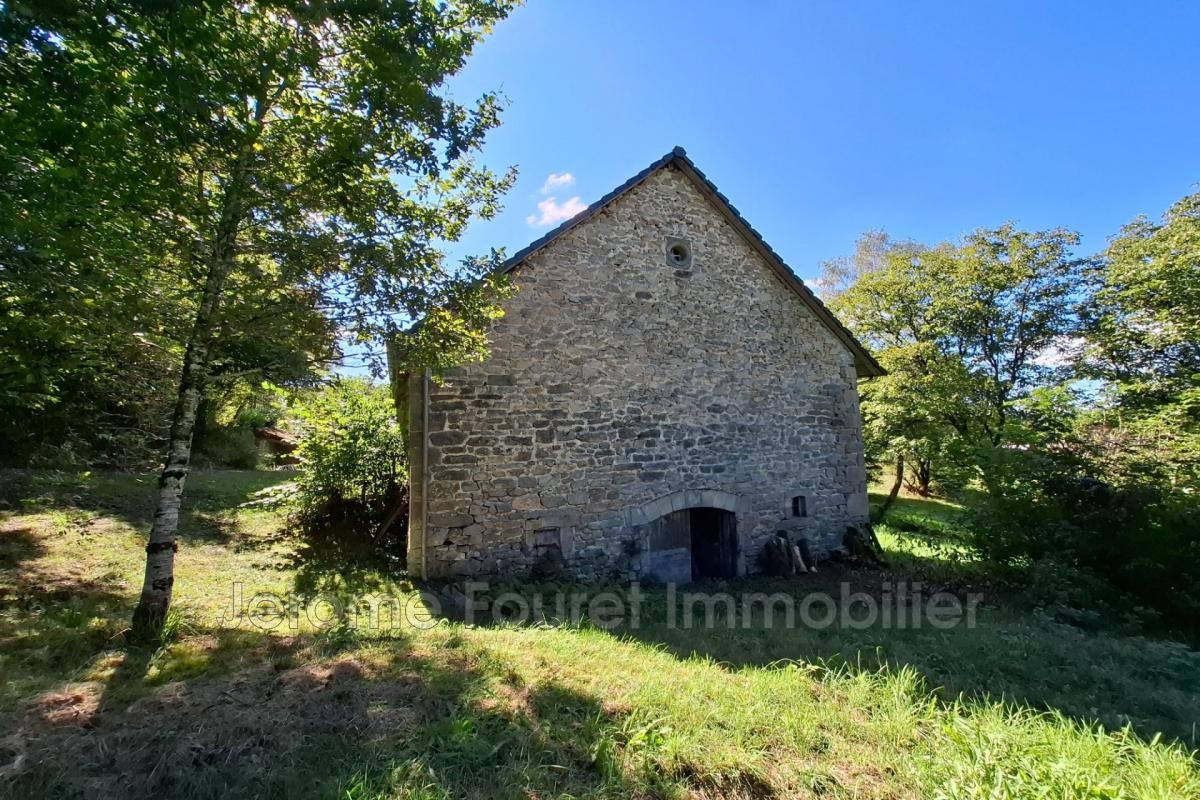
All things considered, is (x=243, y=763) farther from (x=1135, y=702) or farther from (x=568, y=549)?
(x=1135, y=702)

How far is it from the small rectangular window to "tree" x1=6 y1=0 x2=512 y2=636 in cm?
680

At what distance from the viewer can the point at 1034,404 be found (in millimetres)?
8297

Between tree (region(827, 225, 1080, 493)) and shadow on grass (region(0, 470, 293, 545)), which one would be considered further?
tree (region(827, 225, 1080, 493))

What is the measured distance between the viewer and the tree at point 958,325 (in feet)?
49.9

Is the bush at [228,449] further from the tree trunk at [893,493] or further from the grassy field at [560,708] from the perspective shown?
the tree trunk at [893,493]

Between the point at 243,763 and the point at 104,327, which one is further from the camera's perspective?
the point at 104,327

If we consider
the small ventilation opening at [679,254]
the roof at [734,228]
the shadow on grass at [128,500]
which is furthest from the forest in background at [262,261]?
the small ventilation opening at [679,254]

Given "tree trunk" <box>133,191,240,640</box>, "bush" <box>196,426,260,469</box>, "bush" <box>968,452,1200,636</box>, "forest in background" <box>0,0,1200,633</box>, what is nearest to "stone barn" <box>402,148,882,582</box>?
"forest in background" <box>0,0,1200,633</box>

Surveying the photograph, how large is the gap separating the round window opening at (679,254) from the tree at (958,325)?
9.62 meters

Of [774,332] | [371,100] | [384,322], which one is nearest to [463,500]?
[384,322]

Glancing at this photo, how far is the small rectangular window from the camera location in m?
9.29

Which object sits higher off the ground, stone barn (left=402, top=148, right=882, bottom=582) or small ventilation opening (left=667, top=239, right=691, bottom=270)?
small ventilation opening (left=667, top=239, right=691, bottom=270)

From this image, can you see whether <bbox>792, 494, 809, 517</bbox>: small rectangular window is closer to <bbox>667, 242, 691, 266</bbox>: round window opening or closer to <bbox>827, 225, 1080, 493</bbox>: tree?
<bbox>667, 242, 691, 266</bbox>: round window opening

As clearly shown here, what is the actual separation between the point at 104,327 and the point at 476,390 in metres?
3.65
